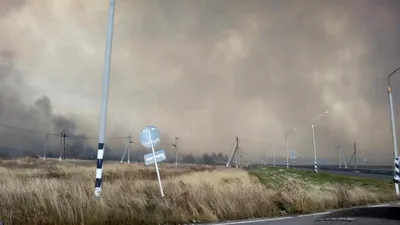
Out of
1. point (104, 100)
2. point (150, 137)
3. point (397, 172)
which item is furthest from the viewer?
point (397, 172)

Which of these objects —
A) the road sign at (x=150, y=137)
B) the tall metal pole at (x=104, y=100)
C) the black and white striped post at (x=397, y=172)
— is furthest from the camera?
the black and white striped post at (x=397, y=172)

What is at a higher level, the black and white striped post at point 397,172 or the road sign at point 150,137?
the road sign at point 150,137

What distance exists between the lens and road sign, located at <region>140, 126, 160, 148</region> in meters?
17.0

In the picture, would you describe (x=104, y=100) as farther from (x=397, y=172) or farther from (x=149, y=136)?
(x=397, y=172)

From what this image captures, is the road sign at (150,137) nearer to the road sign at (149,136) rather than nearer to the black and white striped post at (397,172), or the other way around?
the road sign at (149,136)

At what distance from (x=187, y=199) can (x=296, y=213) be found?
14.3 feet

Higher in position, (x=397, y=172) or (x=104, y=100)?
(x=104, y=100)

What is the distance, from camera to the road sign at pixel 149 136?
17031 millimetres

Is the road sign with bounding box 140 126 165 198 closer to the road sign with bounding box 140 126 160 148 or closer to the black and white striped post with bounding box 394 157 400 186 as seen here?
the road sign with bounding box 140 126 160 148

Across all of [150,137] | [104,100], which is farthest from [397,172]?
[104,100]

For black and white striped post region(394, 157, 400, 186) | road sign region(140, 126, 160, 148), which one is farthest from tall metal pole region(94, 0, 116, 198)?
black and white striped post region(394, 157, 400, 186)

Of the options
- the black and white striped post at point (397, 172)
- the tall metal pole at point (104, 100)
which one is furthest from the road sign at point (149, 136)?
the black and white striped post at point (397, 172)

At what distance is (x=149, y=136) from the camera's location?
1703 cm

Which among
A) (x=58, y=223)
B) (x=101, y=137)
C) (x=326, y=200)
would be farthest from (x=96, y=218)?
(x=326, y=200)
